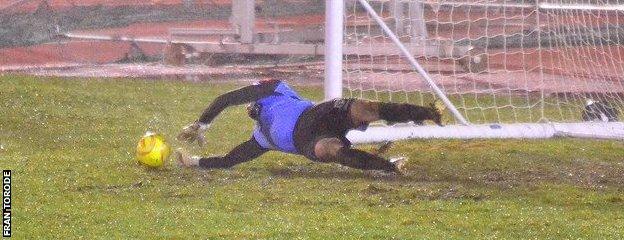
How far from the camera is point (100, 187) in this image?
23.6 feet

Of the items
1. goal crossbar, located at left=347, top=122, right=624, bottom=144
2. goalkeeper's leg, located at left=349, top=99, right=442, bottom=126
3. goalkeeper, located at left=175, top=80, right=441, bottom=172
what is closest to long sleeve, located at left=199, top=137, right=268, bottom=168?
goalkeeper, located at left=175, top=80, right=441, bottom=172

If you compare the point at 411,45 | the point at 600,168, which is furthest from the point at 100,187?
the point at 411,45

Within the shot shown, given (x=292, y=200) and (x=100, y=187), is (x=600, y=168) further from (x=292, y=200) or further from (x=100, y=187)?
(x=100, y=187)

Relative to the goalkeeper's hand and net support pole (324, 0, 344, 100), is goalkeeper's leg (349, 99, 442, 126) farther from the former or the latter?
net support pole (324, 0, 344, 100)

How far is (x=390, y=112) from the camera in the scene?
7.41m

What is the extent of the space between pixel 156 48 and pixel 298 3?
3197 mm

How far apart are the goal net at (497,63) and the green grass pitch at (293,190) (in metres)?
0.32

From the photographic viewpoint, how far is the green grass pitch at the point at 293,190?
611 cm

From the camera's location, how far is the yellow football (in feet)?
25.6

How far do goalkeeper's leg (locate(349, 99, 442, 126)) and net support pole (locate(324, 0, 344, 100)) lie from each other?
1556mm

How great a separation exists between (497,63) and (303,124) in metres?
4.73

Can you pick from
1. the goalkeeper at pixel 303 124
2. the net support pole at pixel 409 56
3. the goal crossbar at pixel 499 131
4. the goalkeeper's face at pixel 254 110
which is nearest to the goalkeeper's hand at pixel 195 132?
the goalkeeper at pixel 303 124

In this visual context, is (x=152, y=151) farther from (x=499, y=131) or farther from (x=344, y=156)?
(x=499, y=131)

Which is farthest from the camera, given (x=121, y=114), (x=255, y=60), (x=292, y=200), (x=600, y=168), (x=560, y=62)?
(x=255, y=60)
